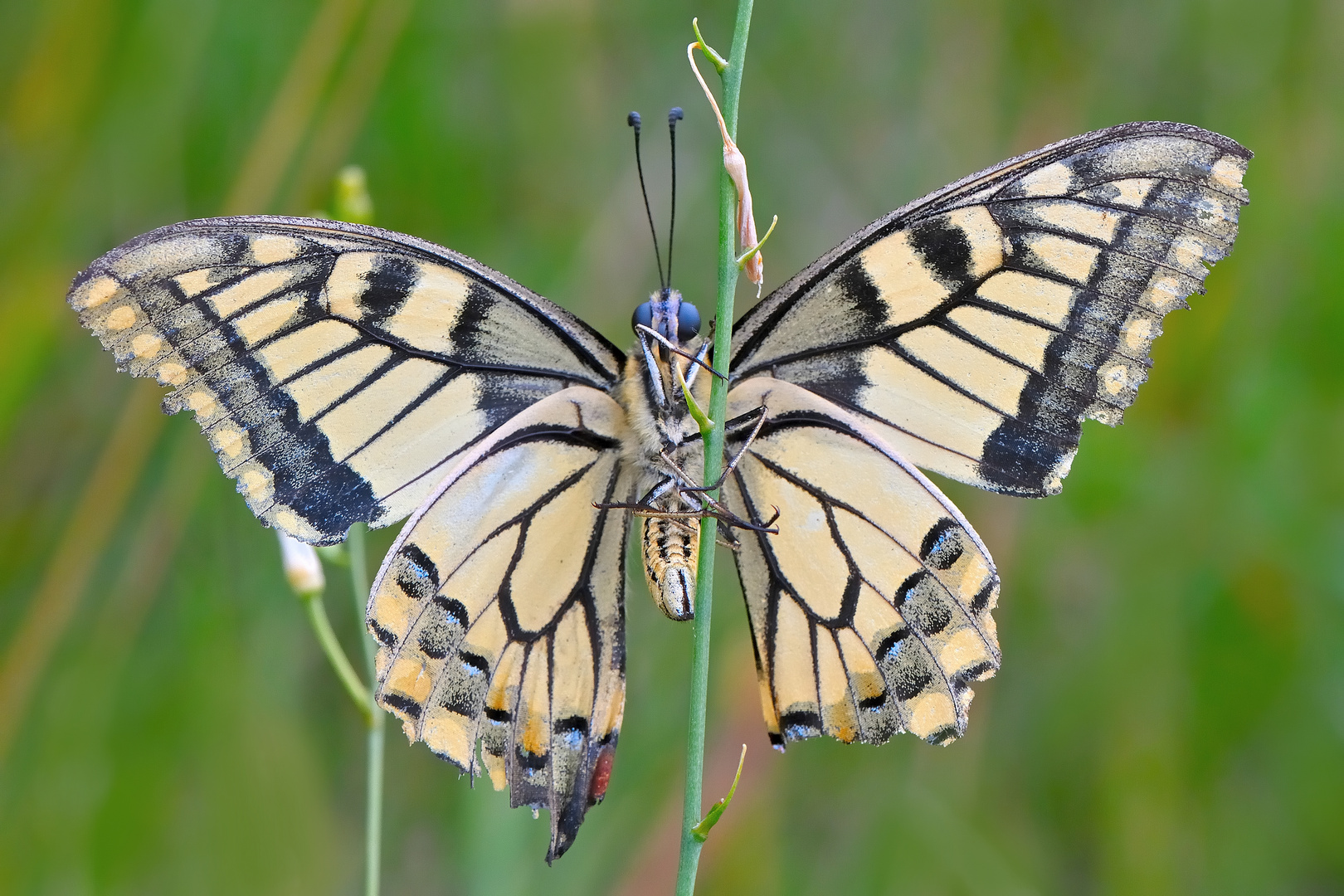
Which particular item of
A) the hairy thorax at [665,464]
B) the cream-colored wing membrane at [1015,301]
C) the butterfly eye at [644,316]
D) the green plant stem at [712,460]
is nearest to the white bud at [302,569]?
the hairy thorax at [665,464]

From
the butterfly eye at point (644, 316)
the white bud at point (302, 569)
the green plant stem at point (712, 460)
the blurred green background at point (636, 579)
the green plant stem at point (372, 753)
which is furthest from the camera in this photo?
the blurred green background at point (636, 579)

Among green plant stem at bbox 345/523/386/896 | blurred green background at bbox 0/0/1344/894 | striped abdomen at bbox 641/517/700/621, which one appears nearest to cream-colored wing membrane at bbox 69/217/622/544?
green plant stem at bbox 345/523/386/896

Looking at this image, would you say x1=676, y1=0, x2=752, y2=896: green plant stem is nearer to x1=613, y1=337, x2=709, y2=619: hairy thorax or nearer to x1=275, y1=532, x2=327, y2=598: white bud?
x1=613, y1=337, x2=709, y2=619: hairy thorax

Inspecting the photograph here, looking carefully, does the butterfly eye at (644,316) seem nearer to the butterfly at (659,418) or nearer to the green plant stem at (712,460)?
the butterfly at (659,418)

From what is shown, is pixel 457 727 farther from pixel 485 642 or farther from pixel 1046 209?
pixel 1046 209

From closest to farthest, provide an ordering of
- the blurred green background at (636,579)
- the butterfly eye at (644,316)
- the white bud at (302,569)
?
the butterfly eye at (644,316)
the white bud at (302,569)
the blurred green background at (636,579)

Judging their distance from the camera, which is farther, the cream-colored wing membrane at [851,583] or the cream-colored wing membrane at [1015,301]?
the cream-colored wing membrane at [851,583]
